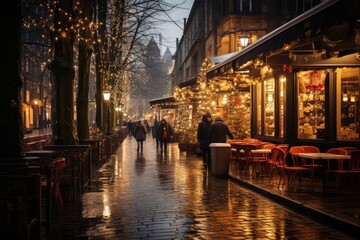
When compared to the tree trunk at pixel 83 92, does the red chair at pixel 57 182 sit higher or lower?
lower

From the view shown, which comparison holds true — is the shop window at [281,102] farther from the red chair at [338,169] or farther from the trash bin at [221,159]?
the red chair at [338,169]

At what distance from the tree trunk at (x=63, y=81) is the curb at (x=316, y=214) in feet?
20.5

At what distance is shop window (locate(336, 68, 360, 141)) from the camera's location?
1330 cm

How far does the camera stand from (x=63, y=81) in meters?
13.8

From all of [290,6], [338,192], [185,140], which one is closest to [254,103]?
[185,140]

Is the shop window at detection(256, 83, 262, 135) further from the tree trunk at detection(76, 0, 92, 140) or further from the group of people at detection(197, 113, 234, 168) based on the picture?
the tree trunk at detection(76, 0, 92, 140)

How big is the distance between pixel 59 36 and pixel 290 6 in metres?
22.9

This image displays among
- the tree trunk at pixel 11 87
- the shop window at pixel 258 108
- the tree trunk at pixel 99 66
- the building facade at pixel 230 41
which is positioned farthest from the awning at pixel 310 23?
the tree trunk at pixel 99 66

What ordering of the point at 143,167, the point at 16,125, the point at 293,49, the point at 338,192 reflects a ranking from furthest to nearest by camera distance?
the point at 143,167, the point at 293,49, the point at 338,192, the point at 16,125

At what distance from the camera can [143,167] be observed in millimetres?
17906

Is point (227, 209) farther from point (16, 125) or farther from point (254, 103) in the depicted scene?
point (254, 103)

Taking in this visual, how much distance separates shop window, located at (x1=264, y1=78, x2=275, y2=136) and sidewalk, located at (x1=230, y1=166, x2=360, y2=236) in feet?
13.9

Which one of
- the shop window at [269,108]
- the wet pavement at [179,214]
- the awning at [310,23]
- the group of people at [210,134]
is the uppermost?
the awning at [310,23]

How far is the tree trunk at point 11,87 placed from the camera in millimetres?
7105
